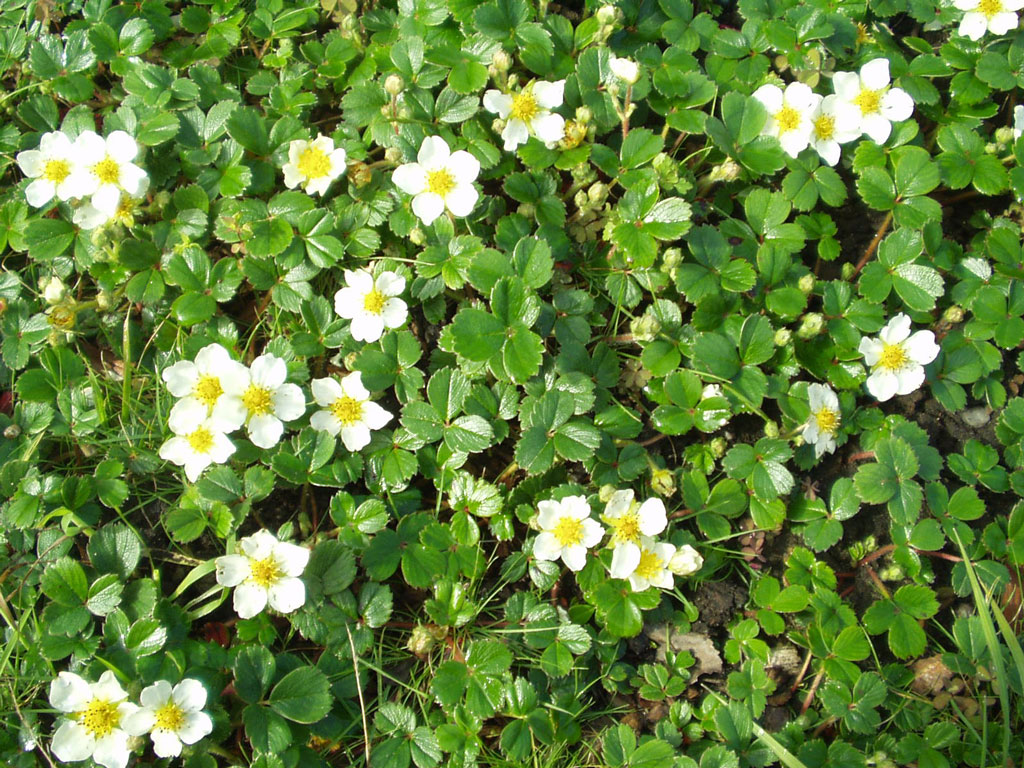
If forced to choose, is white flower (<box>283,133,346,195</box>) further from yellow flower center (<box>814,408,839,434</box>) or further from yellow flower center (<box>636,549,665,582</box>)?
yellow flower center (<box>814,408,839,434</box>)

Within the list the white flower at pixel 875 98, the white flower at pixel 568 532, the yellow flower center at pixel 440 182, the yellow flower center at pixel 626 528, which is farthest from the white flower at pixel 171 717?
the white flower at pixel 875 98

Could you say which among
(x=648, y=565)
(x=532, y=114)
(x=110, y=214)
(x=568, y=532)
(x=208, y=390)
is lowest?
(x=648, y=565)

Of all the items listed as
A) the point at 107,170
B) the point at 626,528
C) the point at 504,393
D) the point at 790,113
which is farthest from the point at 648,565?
the point at 107,170

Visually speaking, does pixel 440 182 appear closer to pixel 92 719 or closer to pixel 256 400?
pixel 256 400

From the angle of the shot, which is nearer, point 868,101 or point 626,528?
point 626,528

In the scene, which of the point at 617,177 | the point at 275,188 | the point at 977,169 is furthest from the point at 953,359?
the point at 275,188

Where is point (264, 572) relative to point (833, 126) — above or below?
below

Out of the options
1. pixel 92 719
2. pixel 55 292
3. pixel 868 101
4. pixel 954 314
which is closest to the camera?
pixel 92 719
